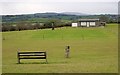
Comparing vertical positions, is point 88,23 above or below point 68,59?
above

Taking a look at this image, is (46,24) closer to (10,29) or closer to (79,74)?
(10,29)

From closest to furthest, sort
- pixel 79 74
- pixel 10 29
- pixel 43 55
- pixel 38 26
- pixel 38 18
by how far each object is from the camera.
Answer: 1. pixel 79 74
2. pixel 43 55
3. pixel 10 29
4. pixel 38 26
5. pixel 38 18

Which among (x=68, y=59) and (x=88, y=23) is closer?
(x=68, y=59)

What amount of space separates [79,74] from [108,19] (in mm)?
185134

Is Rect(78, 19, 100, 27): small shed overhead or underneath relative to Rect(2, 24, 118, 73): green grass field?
overhead

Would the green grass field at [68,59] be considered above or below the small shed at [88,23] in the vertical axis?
below

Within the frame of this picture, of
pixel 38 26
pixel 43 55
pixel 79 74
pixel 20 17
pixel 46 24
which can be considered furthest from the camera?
pixel 20 17

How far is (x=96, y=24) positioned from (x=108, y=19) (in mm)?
33888

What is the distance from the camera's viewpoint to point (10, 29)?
117438mm

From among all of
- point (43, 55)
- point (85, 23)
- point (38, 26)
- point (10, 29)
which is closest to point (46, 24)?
point (38, 26)

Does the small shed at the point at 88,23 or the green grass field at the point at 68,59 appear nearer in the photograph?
the green grass field at the point at 68,59

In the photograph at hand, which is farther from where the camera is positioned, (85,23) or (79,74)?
(85,23)

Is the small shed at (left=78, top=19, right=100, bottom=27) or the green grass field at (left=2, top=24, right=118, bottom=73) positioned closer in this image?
the green grass field at (left=2, top=24, right=118, bottom=73)

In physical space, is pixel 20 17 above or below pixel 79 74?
above
